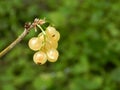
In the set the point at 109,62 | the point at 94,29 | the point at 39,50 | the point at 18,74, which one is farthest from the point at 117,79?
the point at 39,50

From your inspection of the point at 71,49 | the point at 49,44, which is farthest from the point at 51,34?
the point at 71,49

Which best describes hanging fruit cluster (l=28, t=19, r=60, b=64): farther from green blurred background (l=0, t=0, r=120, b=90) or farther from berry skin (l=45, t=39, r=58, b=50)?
green blurred background (l=0, t=0, r=120, b=90)

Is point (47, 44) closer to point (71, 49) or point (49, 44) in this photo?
point (49, 44)

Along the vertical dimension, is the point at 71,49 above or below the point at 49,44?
above

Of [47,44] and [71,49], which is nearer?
[47,44]

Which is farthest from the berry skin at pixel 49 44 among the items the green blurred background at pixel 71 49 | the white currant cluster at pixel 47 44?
the green blurred background at pixel 71 49

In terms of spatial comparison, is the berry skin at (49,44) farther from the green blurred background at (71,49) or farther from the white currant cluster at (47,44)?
the green blurred background at (71,49)

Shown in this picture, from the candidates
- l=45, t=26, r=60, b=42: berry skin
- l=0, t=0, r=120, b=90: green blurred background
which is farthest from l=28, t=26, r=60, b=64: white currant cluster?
l=0, t=0, r=120, b=90: green blurred background

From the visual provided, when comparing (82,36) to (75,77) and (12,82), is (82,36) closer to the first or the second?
(75,77)
